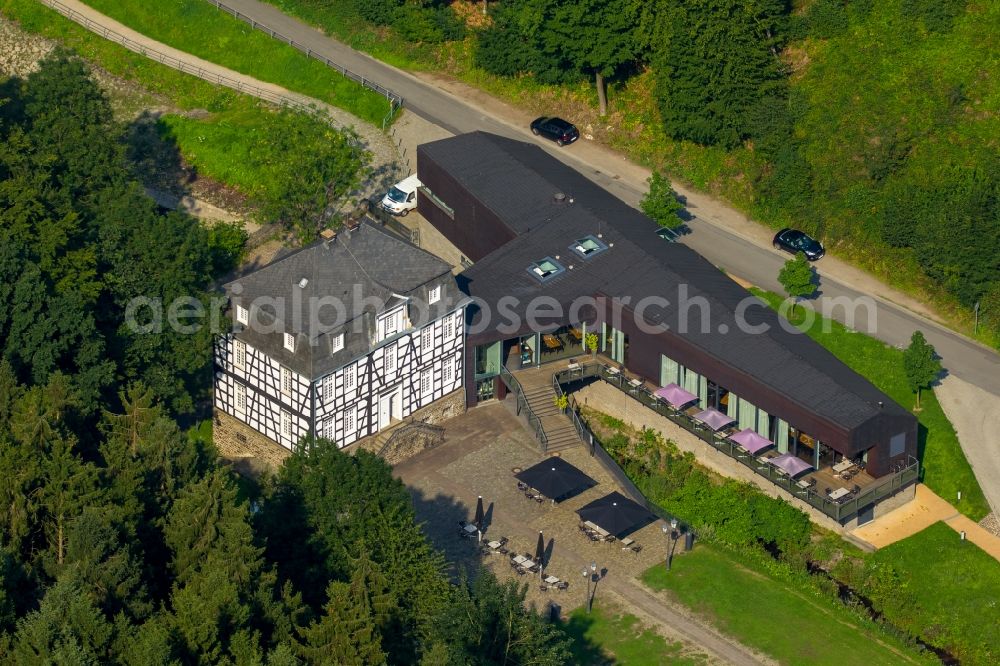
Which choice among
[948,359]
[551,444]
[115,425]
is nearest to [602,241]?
[551,444]

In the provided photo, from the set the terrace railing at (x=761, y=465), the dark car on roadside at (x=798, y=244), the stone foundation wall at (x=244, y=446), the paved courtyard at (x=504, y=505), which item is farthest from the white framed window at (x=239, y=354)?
the dark car on roadside at (x=798, y=244)

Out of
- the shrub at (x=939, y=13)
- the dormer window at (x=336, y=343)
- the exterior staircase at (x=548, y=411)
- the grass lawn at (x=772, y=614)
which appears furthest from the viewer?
the shrub at (x=939, y=13)

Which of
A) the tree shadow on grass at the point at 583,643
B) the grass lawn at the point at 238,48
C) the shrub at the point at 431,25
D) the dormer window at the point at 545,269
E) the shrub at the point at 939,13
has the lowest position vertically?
the tree shadow on grass at the point at 583,643

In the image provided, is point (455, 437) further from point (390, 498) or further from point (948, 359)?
point (948, 359)

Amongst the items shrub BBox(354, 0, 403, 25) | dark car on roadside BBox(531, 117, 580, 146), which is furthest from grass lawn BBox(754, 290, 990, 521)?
shrub BBox(354, 0, 403, 25)

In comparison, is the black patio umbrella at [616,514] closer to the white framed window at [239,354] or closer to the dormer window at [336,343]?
the dormer window at [336,343]

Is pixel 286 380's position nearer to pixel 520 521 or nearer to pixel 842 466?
pixel 520 521
